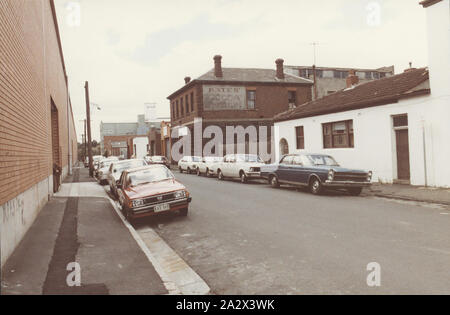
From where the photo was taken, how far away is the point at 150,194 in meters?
10.4

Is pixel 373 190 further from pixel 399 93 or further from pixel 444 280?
pixel 444 280

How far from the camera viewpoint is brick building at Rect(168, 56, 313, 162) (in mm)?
38875

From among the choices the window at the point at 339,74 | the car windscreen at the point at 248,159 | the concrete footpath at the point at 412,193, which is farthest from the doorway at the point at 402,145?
the window at the point at 339,74

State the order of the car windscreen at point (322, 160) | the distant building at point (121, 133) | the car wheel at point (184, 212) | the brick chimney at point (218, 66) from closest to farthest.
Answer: the car wheel at point (184, 212) → the car windscreen at point (322, 160) → the brick chimney at point (218, 66) → the distant building at point (121, 133)

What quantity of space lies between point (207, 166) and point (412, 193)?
48.9ft

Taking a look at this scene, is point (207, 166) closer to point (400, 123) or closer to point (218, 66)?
point (400, 123)

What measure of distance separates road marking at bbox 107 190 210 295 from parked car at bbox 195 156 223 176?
16.5 metres

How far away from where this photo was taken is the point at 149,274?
5.86 meters

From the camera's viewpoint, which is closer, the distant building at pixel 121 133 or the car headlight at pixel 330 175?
the car headlight at pixel 330 175

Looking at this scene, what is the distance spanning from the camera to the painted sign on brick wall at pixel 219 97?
38875 mm

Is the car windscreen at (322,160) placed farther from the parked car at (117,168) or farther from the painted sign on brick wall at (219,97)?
the painted sign on brick wall at (219,97)

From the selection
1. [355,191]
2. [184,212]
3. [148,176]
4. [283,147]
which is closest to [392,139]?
[355,191]

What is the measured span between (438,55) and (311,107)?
32.4 feet

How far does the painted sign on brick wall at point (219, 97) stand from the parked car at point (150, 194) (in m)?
27.5
